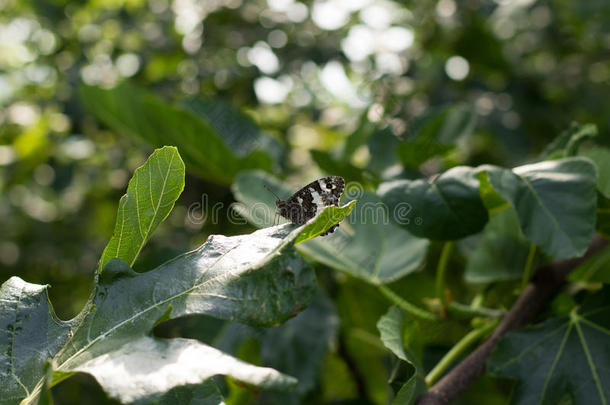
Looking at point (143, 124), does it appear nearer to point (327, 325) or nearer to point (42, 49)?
point (327, 325)

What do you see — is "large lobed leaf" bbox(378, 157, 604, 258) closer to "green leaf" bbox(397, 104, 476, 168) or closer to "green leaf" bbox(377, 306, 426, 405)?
"green leaf" bbox(377, 306, 426, 405)

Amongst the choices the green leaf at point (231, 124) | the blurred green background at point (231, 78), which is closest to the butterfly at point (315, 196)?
the green leaf at point (231, 124)

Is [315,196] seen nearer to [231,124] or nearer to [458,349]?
[458,349]

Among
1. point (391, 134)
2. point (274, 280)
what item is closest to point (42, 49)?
point (391, 134)

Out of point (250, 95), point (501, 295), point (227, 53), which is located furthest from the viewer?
point (227, 53)

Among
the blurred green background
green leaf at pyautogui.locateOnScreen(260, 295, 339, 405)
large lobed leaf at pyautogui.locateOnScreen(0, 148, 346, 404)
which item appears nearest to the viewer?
large lobed leaf at pyautogui.locateOnScreen(0, 148, 346, 404)

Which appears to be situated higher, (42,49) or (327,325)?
(42,49)

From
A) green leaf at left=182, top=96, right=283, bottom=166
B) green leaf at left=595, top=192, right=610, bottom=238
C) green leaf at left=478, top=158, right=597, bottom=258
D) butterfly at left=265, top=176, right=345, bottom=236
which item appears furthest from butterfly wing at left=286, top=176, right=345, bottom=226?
green leaf at left=182, top=96, right=283, bottom=166

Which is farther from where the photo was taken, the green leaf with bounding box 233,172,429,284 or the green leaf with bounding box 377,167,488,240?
the green leaf with bounding box 233,172,429,284
